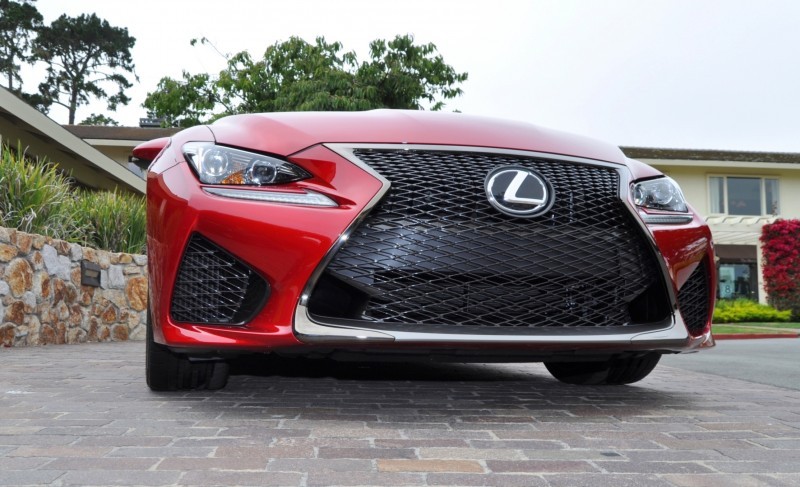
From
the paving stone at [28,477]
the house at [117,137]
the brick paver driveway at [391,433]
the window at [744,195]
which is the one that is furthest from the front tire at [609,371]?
the window at [744,195]

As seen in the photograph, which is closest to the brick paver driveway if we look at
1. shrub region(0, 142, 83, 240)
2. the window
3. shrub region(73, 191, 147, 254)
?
shrub region(0, 142, 83, 240)

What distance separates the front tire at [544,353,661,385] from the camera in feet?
11.9

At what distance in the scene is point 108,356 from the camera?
5.44 metres

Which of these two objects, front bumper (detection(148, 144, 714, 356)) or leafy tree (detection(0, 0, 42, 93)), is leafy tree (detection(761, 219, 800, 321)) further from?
leafy tree (detection(0, 0, 42, 93))

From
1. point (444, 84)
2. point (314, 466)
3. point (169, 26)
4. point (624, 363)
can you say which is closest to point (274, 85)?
point (169, 26)

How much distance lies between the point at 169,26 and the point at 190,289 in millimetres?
17962

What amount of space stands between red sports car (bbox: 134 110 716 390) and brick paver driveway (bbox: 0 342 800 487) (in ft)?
0.88

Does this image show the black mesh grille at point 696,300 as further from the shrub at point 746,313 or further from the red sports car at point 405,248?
the shrub at point 746,313

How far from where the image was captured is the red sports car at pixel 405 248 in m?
2.51

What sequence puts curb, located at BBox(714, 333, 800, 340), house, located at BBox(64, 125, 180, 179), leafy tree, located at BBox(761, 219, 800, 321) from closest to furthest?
curb, located at BBox(714, 333, 800, 340)
leafy tree, located at BBox(761, 219, 800, 321)
house, located at BBox(64, 125, 180, 179)

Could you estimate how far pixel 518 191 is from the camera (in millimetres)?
2670

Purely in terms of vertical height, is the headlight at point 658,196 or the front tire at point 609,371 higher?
the headlight at point 658,196

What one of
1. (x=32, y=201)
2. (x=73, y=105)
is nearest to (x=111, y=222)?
(x=32, y=201)

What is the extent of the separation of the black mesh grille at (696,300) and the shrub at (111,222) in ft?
22.4
